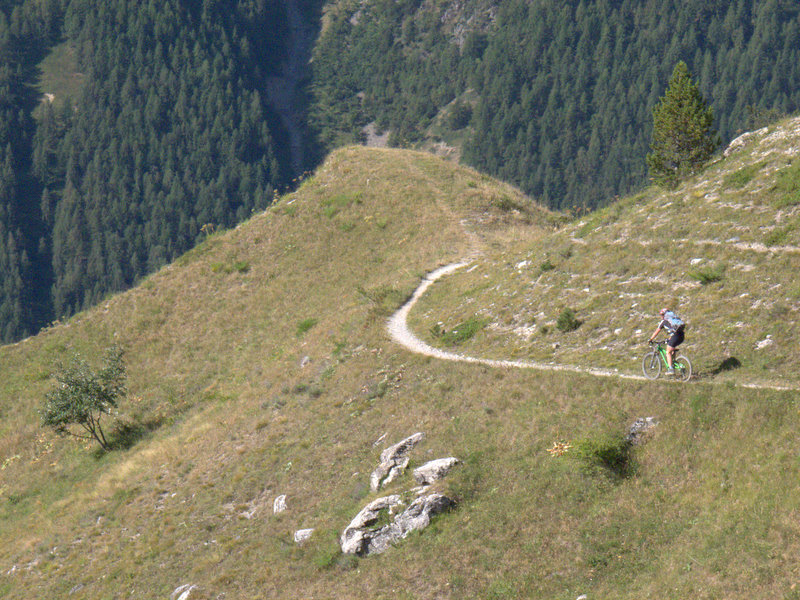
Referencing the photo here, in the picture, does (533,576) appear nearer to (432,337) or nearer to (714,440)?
(714,440)

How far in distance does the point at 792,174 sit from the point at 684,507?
16532mm

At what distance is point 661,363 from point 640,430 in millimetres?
2722

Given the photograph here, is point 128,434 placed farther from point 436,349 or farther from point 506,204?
point 506,204

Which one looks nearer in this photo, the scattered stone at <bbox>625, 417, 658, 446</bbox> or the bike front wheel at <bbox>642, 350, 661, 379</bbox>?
the scattered stone at <bbox>625, 417, 658, 446</bbox>

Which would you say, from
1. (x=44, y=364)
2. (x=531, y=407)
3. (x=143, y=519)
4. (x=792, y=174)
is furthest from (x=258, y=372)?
(x=792, y=174)

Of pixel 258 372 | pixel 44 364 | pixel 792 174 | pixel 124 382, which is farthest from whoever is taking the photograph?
pixel 44 364

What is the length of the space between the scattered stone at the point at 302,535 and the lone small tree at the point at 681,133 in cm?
2256

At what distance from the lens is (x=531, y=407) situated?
917 inches

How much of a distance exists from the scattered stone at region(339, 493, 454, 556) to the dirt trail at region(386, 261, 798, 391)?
6.42 m

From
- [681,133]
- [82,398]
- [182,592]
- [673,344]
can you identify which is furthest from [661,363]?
[82,398]

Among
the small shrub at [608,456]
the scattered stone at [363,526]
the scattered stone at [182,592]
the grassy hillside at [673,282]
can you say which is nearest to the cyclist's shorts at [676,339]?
the grassy hillside at [673,282]

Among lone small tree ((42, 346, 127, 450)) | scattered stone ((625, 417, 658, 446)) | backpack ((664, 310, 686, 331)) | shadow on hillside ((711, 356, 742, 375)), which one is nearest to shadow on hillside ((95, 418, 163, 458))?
lone small tree ((42, 346, 127, 450))

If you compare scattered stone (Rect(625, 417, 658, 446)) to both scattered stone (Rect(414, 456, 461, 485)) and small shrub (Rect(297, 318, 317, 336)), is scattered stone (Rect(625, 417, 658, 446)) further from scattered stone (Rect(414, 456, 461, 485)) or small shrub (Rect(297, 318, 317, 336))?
small shrub (Rect(297, 318, 317, 336))

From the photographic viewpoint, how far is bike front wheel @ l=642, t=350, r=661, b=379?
22.0 metres
